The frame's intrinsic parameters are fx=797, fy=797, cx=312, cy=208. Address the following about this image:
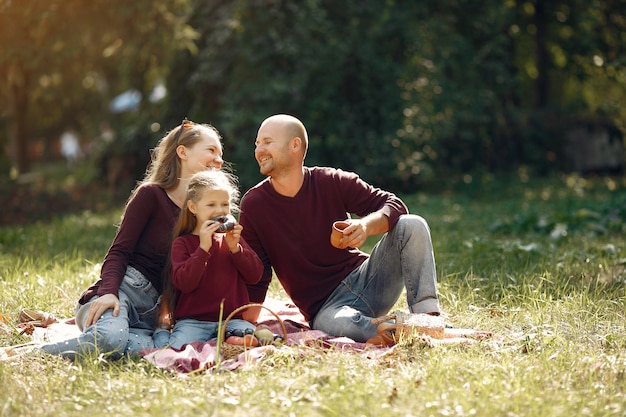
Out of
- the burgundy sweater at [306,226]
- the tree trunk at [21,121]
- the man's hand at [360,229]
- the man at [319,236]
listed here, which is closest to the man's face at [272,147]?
the man at [319,236]

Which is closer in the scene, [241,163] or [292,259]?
[292,259]

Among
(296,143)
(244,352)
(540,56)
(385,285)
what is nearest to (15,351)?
(244,352)

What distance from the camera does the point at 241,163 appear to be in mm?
12328

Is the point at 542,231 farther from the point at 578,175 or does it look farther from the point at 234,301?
the point at 578,175

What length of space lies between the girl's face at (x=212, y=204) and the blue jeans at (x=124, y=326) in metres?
0.57

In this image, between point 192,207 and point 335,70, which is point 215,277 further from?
point 335,70

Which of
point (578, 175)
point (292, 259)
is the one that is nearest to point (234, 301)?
point (292, 259)

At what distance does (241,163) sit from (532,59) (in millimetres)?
11309

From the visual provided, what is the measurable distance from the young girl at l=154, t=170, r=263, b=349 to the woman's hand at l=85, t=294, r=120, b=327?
0.29m

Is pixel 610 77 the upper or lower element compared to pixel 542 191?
upper

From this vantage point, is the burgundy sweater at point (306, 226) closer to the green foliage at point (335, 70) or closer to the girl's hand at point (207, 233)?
the girl's hand at point (207, 233)

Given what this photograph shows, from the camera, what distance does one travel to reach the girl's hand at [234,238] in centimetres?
407

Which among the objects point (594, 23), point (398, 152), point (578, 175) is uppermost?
point (594, 23)

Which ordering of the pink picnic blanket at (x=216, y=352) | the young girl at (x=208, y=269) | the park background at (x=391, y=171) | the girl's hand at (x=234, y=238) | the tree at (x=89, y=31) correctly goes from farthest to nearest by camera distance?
1. the tree at (x=89, y=31)
2. the young girl at (x=208, y=269)
3. the girl's hand at (x=234, y=238)
4. the pink picnic blanket at (x=216, y=352)
5. the park background at (x=391, y=171)
